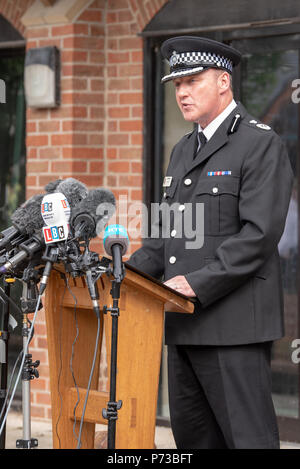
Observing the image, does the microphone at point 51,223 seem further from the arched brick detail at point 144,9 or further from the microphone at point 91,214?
the arched brick detail at point 144,9

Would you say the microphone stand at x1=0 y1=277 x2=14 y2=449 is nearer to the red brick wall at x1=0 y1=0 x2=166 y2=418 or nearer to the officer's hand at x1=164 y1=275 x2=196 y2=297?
the officer's hand at x1=164 y1=275 x2=196 y2=297

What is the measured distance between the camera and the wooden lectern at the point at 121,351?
3.42 metres

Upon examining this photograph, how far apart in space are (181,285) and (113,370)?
0.50m

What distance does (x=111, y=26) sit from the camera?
622 cm

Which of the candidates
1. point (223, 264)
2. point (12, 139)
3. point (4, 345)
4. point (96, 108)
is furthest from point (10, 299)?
point (12, 139)

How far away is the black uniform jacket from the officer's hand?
0.8 inches

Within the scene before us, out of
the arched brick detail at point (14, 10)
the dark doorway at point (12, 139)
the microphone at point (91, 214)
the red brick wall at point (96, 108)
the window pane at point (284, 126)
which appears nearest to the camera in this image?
the microphone at point (91, 214)

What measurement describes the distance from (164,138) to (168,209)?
2.42 metres

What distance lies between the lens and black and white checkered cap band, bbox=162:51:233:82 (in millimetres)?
3670

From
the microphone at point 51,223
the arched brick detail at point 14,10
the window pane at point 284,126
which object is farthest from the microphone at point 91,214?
the arched brick detail at point 14,10

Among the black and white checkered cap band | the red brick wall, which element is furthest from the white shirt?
the red brick wall

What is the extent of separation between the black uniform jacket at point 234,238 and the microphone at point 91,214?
45 cm

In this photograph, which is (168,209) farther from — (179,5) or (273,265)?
(179,5)

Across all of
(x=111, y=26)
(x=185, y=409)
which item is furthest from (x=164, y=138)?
(x=185, y=409)
